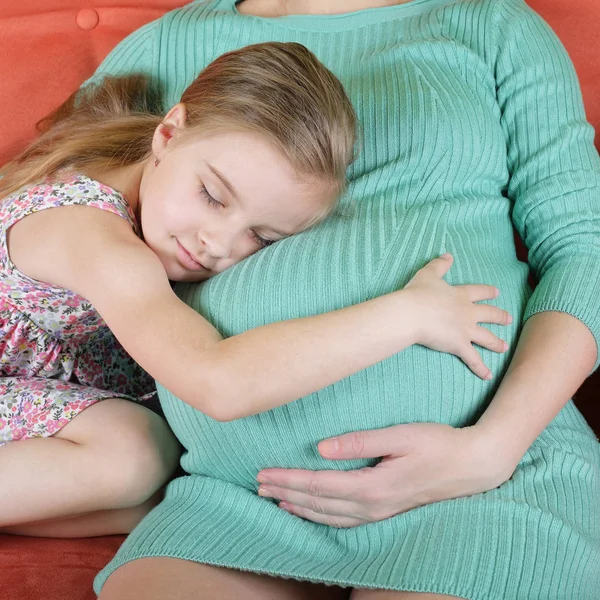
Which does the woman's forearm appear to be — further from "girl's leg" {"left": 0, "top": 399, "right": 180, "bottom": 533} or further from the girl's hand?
"girl's leg" {"left": 0, "top": 399, "right": 180, "bottom": 533}

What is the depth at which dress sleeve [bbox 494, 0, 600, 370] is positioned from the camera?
1.14m

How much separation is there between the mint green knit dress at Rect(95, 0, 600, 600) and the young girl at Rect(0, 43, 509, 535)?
0.06 meters

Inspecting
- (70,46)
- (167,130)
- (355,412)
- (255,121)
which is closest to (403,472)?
(355,412)

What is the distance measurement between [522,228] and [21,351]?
859mm

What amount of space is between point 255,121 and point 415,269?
30cm

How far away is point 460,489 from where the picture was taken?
916 mm

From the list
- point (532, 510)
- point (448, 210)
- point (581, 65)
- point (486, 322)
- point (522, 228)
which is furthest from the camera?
point (581, 65)

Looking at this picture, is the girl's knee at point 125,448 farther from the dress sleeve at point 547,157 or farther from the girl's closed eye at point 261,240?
the dress sleeve at point 547,157

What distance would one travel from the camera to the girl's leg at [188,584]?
84 centimetres

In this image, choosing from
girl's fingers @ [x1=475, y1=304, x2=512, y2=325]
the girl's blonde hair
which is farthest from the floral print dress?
girl's fingers @ [x1=475, y1=304, x2=512, y2=325]

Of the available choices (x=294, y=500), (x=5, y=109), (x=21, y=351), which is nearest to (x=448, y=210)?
(x=294, y=500)

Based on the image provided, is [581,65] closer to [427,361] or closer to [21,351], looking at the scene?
[427,361]

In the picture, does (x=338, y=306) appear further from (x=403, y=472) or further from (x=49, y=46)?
(x=49, y=46)

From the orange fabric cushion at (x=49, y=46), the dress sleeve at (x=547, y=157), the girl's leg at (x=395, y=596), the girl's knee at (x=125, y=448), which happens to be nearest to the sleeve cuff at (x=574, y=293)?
the dress sleeve at (x=547, y=157)
